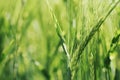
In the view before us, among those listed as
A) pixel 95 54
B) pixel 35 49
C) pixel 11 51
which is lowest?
pixel 35 49

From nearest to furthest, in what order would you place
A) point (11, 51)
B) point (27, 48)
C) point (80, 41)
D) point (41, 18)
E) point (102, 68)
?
point (80, 41) → point (102, 68) → point (11, 51) → point (27, 48) → point (41, 18)

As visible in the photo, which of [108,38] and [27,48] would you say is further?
[27,48]

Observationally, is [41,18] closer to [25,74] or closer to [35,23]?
[35,23]

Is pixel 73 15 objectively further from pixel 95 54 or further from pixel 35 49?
pixel 35 49

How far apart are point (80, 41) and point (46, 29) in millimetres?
756

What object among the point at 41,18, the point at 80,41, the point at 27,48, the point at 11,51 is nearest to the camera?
the point at 80,41

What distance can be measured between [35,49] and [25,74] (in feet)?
0.85

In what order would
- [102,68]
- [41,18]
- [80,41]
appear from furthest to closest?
1. [41,18]
2. [102,68]
3. [80,41]

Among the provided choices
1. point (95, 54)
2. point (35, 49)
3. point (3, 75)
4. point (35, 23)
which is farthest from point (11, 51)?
point (95, 54)

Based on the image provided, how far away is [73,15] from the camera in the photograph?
1179 millimetres

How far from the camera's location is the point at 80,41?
1093 millimetres

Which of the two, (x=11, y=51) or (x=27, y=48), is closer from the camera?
(x=11, y=51)

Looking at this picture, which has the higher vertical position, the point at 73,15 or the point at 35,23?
the point at 73,15

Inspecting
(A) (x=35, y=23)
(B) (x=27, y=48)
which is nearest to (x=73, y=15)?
(B) (x=27, y=48)
